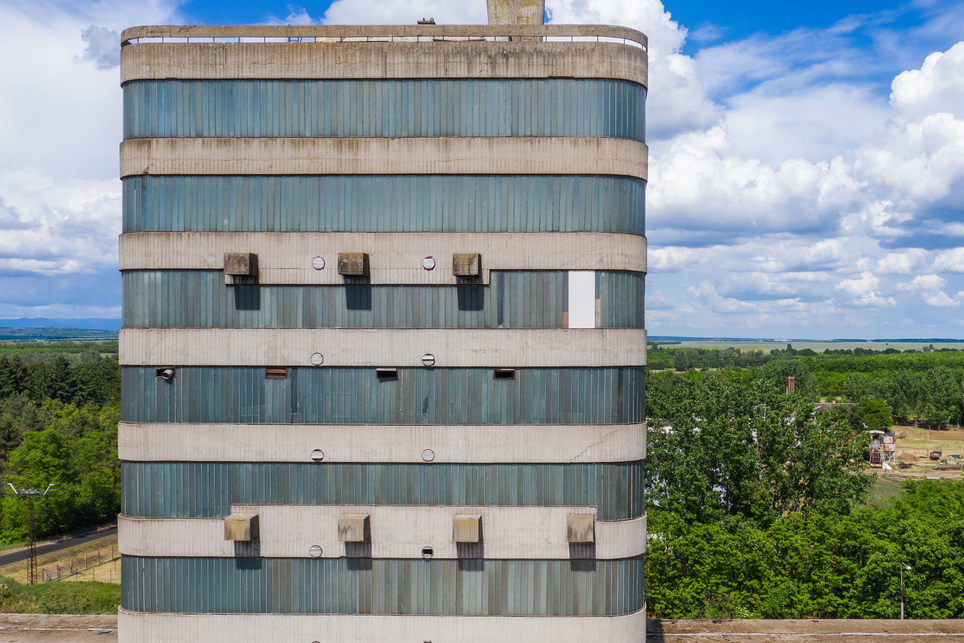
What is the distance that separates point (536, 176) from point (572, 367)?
5.43m

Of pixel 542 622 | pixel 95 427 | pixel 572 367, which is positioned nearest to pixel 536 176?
pixel 572 367

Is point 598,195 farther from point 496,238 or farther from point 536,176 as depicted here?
point 496,238

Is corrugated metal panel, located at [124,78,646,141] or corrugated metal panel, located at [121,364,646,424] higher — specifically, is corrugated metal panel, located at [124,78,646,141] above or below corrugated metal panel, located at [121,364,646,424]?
above

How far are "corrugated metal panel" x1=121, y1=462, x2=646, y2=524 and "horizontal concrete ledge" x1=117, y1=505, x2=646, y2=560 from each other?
0.23 metres

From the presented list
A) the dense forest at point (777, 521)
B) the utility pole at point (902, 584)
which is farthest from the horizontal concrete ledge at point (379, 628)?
the utility pole at point (902, 584)

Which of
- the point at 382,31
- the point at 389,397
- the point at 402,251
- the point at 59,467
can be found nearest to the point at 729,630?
the point at 389,397

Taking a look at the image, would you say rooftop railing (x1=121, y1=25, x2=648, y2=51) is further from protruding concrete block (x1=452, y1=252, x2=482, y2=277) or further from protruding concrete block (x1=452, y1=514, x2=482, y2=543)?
protruding concrete block (x1=452, y1=514, x2=482, y2=543)

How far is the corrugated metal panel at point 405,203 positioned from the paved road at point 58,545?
57346 mm

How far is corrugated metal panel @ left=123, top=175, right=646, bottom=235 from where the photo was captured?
17.5 m

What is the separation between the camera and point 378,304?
17.4 metres

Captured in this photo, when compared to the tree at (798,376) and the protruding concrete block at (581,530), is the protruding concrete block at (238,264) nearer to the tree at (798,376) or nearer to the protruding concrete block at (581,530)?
the protruding concrete block at (581,530)

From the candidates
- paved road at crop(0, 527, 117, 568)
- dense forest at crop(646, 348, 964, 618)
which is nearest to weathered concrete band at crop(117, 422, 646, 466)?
dense forest at crop(646, 348, 964, 618)

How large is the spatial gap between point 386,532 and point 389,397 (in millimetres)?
3790

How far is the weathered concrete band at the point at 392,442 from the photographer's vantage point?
1733 centimetres
